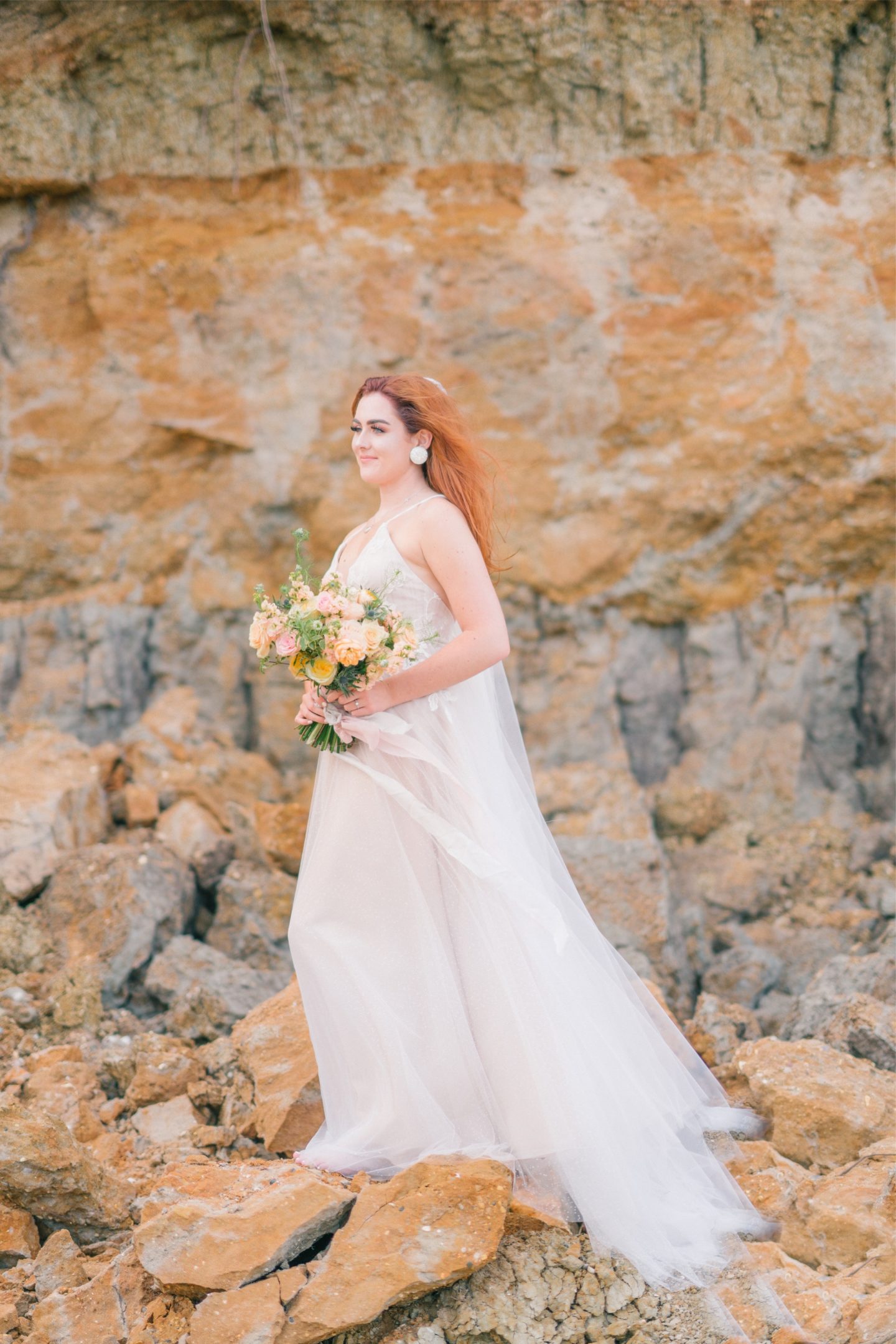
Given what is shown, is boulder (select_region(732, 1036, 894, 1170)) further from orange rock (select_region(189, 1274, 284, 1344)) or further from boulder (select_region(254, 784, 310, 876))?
boulder (select_region(254, 784, 310, 876))

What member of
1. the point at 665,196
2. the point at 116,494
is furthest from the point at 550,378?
the point at 116,494

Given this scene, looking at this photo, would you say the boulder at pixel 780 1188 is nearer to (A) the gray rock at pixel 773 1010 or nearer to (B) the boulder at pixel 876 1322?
(B) the boulder at pixel 876 1322

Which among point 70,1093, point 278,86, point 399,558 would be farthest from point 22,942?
point 278,86

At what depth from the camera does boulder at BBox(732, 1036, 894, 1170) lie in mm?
3674

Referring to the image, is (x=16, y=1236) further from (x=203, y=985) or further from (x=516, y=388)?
(x=516, y=388)

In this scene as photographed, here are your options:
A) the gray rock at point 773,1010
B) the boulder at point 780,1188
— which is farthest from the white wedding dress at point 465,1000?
the gray rock at point 773,1010

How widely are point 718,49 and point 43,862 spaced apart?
19.2 feet

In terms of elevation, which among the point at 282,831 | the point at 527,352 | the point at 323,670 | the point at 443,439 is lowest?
the point at 282,831

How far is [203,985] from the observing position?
15.5ft

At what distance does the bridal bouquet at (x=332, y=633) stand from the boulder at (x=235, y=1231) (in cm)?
136

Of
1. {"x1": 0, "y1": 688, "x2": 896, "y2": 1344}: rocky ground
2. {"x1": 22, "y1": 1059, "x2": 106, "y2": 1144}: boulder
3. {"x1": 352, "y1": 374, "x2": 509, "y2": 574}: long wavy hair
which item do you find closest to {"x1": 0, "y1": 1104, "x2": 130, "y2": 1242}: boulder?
{"x1": 0, "y1": 688, "x2": 896, "y2": 1344}: rocky ground

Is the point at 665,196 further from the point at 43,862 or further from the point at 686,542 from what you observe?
the point at 43,862

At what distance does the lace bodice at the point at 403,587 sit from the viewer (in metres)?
3.37

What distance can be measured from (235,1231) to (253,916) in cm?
263
